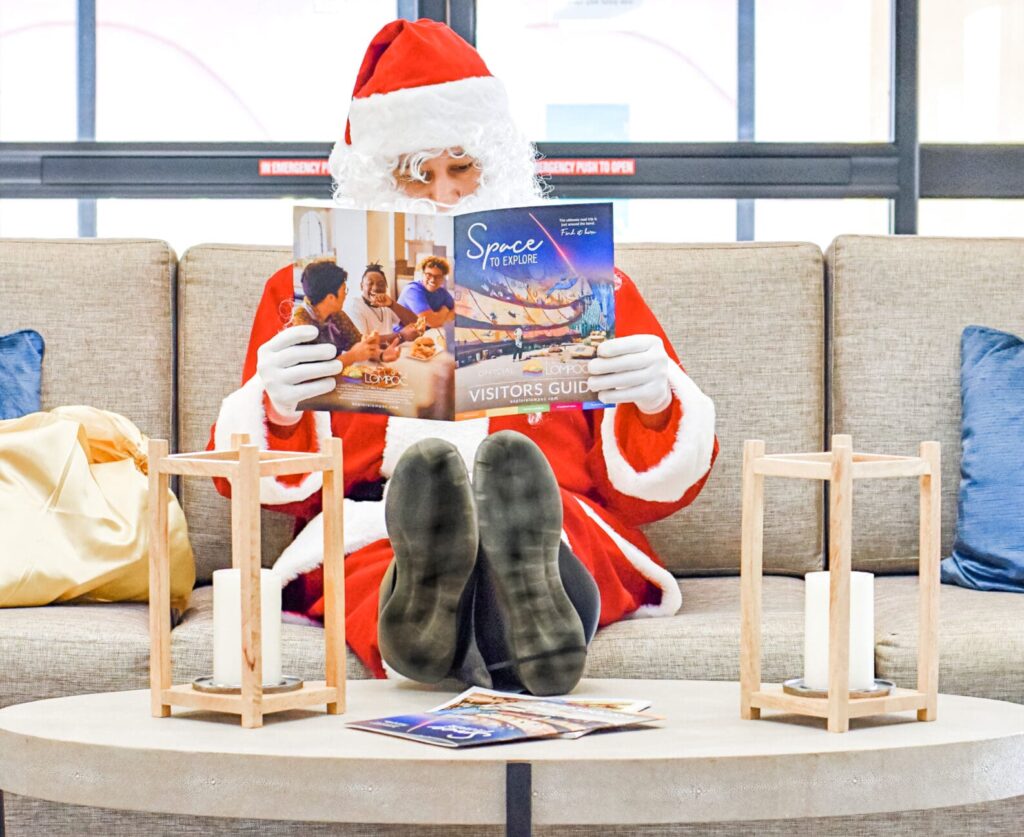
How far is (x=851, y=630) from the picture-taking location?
1.10m

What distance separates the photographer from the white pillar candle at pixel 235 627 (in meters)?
1.11

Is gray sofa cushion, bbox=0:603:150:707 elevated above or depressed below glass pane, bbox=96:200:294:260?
below

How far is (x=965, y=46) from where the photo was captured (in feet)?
9.60

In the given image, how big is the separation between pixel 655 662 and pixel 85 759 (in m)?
0.68

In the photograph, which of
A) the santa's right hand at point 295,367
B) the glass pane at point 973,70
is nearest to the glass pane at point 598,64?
the glass pane at point 973,70

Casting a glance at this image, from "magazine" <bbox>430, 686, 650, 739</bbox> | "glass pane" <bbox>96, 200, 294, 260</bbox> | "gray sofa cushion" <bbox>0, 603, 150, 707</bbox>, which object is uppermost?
"glass pane" <bbox>96, 200, 294, 260</bbox>

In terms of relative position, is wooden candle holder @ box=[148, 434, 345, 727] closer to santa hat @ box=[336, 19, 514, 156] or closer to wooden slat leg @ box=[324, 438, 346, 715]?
wooden slat leg @ box=[324, 438, 346, 715]

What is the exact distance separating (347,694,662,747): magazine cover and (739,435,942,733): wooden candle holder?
116 millimetres

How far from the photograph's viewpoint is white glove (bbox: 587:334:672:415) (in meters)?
1.42

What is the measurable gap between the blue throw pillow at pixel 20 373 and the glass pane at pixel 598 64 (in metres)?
1.30

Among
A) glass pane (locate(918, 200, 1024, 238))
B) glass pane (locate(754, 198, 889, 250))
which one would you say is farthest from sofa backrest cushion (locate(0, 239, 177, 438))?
glass pane (locate(918, 200, 1024, 238))

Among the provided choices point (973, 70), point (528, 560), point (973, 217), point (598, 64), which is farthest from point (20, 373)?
point (973, 70)

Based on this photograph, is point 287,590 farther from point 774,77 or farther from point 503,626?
point 774,77

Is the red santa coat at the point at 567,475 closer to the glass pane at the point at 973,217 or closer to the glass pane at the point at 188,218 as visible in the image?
the glass pane at the point at 188,218
